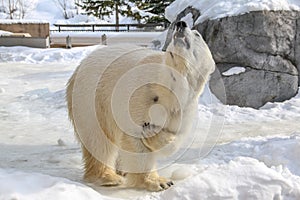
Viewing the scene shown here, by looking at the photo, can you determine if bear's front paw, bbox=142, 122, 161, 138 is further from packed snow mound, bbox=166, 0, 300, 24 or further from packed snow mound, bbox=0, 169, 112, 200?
packed snow mound, bbox=166, 0, 300, 24

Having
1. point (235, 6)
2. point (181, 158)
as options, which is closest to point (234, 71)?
point (235, 6)

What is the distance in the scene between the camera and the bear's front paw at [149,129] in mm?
3311

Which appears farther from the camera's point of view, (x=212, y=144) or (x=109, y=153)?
(x=212, y=144)

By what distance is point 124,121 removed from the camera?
3396mm

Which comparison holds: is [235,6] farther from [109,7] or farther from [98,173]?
[109,7]

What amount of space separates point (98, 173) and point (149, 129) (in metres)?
0.69

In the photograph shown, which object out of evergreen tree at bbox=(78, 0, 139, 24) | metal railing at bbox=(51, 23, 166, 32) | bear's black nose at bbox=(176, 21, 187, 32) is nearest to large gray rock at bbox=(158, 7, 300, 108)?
bear's black nose at bbox=(176, 21, 187, 32)

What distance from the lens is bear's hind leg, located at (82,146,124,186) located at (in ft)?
12.0

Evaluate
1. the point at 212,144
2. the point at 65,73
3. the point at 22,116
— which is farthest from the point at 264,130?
the point at 65,73

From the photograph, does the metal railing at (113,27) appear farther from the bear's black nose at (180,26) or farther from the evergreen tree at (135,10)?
the bear's black nose at (180,26)

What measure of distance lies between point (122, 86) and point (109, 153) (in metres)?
0.60

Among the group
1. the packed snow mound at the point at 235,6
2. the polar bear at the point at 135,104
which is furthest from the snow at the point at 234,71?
the polar bear at the point at 135,104

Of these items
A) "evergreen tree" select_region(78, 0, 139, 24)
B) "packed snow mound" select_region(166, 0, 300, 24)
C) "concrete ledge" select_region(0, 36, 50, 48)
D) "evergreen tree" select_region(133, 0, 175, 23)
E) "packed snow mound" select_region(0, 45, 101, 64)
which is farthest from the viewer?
"evergreen tree" select_region(78, 0, 139, 24)

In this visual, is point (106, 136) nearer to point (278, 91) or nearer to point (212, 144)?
point (212, 144)
